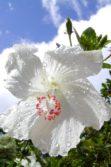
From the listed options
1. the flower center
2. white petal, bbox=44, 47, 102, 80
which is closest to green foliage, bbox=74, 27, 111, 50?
white petal, bbox=44, 47, 102, 80

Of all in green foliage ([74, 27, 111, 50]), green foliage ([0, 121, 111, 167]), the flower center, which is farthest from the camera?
green foliage ([0, 121, 111, 167])

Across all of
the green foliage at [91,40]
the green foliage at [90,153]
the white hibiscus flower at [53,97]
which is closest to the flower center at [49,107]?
the white hibiscus flower at [53,97]

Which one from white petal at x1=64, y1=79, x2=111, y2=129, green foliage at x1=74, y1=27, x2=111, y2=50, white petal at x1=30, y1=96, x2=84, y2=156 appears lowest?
white petal at x1=30, y1=96, x2=84, y2=156

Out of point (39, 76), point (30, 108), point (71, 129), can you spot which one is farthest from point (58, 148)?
point (39, 76)

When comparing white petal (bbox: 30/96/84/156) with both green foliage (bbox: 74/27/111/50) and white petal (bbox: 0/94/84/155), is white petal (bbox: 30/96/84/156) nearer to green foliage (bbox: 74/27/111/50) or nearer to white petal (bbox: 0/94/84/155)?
white petal (bbox: 0/94/84/155)

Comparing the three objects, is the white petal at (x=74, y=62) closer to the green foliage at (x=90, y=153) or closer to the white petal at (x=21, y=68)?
the white petal at (x=21, y=68)
